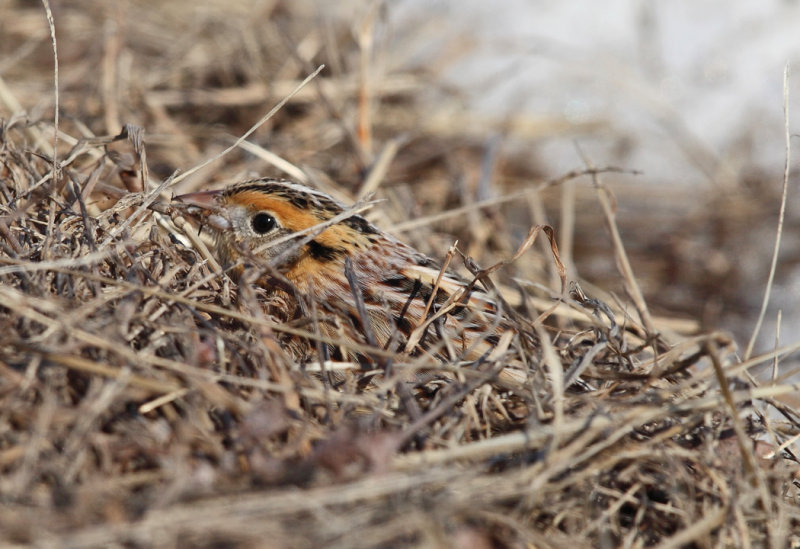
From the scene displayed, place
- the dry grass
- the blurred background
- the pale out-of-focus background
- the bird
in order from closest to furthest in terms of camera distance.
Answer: the dry grass < the bird < the blurred background < the pale out-of-focus background

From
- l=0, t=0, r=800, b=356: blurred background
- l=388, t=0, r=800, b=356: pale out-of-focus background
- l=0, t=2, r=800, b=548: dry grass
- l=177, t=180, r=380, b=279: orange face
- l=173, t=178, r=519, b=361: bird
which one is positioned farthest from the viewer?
l=388, t=0, r=800, b=356: pale out-of-focus background

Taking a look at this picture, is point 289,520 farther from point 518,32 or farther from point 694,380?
point 518,32

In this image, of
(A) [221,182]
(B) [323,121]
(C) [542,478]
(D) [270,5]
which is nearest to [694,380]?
(C) [542,478]

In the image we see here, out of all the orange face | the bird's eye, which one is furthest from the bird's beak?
the bird's eye

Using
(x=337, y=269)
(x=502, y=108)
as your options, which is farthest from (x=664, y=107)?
(x=337, y=269)

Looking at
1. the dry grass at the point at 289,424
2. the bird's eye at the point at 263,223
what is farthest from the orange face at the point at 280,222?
the dry grass at the point at 289,424

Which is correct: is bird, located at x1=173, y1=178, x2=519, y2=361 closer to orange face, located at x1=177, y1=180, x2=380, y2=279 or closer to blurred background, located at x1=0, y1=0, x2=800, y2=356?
orange face, located at x1=177, y1=180, x2=380, y2=279
